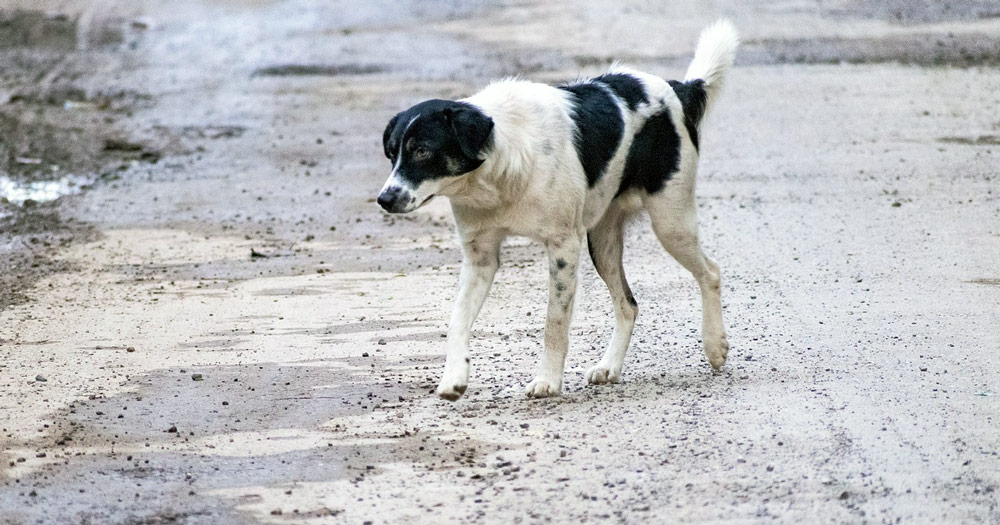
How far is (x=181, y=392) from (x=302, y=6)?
18691mm

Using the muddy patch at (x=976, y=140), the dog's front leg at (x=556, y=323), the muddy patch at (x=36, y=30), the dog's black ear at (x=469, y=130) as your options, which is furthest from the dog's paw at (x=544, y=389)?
the muddy patch at (x=36, y=30)

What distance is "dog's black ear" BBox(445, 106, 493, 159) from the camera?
6043mm

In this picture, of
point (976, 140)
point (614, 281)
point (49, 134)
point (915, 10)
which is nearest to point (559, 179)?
point (614, 281)

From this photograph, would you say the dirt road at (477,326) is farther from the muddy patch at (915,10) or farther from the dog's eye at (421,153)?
the muddy patch at (915,10)

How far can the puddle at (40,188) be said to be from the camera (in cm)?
1259

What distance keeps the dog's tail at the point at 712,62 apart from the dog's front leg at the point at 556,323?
138cm

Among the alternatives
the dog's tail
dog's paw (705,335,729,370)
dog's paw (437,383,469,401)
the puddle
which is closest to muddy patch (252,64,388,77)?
the puddle

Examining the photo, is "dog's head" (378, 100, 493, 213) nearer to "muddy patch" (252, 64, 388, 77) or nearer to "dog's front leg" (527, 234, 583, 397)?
"dog's front leg" (527, 234, 583, 397)

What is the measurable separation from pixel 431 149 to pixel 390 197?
30 cm

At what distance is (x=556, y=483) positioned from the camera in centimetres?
520

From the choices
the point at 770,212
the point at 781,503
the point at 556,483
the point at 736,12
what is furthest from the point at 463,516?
the point at 736,12

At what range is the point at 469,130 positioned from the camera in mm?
6062

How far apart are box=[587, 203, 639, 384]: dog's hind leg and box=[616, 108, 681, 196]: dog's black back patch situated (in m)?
0.23

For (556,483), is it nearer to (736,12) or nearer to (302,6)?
(736,12)
